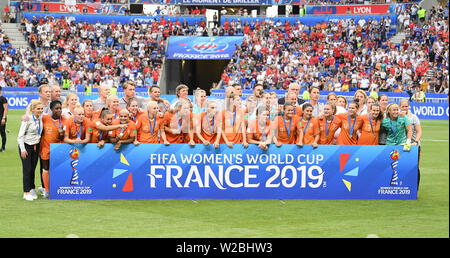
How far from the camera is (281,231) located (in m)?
8.03

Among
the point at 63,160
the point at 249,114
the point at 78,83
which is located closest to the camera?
the point at 63,160

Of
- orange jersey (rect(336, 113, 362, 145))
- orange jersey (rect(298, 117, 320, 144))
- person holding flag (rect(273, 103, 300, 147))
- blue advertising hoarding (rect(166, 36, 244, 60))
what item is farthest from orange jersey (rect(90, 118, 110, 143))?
blue advertising hoarding (rect(166, 36, 244, 60))

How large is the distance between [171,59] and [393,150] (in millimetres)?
37034

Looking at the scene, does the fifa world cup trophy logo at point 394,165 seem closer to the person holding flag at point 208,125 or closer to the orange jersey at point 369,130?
the orange jersey at point 369,130

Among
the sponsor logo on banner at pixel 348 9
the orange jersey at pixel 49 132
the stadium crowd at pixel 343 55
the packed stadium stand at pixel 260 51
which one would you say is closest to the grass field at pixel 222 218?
the orange jersey at pixel 49 132

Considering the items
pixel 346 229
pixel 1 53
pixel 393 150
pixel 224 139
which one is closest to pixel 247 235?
pixel 346 229

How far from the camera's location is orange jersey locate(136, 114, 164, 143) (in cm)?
1041

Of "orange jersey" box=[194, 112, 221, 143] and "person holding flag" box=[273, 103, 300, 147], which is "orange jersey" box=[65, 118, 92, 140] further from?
"person holding flag" box=[273, 103, 300, 147]

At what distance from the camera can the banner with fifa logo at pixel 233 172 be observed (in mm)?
10195

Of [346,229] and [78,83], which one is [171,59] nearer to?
[78,83]

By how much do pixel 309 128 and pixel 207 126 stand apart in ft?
5.77

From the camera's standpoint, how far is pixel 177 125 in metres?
10.6

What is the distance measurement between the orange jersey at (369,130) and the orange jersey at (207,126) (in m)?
2.51

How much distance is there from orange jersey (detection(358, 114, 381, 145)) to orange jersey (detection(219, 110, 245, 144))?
2095mm
